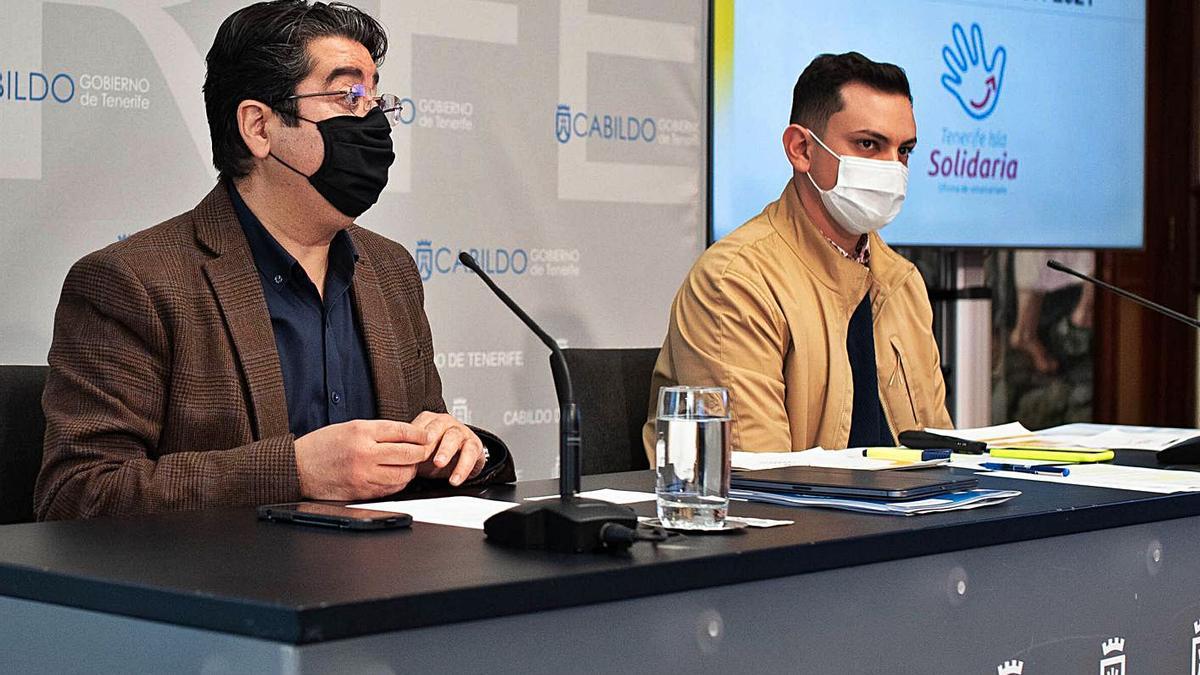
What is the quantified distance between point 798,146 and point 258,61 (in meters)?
1.20

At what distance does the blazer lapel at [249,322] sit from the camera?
6.61 ft

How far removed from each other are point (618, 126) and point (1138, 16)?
2100 mm

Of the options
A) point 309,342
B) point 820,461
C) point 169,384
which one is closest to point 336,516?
point 169,384

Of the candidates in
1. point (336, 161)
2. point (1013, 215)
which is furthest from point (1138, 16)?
point (336, 161)

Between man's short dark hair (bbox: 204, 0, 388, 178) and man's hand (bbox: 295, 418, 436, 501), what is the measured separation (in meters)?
0.63

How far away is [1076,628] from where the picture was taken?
5.81ft

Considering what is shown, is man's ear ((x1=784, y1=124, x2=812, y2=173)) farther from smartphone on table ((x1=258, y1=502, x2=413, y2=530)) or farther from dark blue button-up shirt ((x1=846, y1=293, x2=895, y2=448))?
smartphone on table ((x1=258, y1=502, x2=413, y2=530))

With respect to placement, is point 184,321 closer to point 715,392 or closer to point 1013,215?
point 715,392

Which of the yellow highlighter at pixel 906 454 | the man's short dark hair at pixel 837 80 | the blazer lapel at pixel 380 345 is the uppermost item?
the man's short dark hair at pixel 837 80

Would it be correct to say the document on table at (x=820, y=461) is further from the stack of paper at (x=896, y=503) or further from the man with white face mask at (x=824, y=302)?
the man with white face mask at (x=824, y=302)

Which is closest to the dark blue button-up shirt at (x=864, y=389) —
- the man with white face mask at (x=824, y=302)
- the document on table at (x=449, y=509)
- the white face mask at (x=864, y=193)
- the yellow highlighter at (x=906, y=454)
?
the man with white face mask at (x=824, y=302)

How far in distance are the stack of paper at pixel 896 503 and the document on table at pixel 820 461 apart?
0.20m

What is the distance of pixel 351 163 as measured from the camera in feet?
7.33

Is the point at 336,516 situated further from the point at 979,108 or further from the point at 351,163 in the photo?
the point at 979,108
